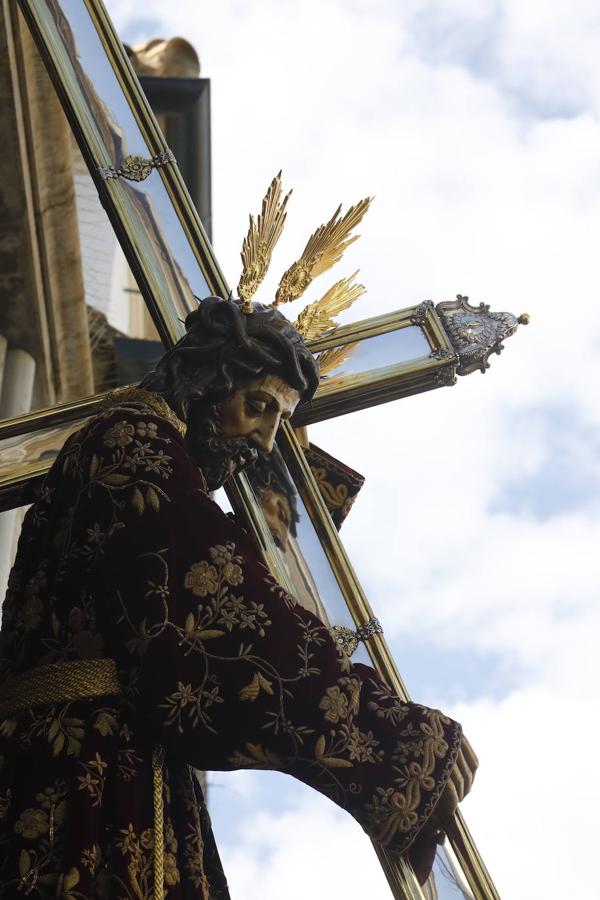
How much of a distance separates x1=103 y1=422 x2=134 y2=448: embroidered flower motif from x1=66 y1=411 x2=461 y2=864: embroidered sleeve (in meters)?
0.13

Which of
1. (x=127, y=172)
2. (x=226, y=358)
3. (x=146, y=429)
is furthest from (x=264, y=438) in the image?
(x=127, y=172)

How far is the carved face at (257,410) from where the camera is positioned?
3.28 metres

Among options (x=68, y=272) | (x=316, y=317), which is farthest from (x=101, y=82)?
(x=68, y=272)

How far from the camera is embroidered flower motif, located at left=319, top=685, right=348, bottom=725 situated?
2.69 metres

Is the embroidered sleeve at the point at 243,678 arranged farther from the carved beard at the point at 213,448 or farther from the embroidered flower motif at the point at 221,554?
the carved beard at the point at 213,448

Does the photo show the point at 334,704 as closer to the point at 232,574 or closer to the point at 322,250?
the point at 232,574

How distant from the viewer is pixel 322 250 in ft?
12.9

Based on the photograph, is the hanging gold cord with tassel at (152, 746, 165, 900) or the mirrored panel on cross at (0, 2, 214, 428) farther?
the mirrored panel on cross at (0, 2, 214, 428)

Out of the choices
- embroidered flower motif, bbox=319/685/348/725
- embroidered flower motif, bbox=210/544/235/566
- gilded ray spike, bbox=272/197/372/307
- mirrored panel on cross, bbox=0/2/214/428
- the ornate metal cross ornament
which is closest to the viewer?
embroidered flower motif, bbox=319/685/348/725

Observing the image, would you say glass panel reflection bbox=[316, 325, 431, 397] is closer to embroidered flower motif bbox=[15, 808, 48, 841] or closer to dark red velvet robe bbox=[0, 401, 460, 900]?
Answer: dark red velvet robe bbox=[0, 401, 460, 900]

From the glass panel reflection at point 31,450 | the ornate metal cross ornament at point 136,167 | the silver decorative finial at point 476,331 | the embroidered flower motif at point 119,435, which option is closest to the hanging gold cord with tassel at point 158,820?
the embroidered flower motif at point 119,435

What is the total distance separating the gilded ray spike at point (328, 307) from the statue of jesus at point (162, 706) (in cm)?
106

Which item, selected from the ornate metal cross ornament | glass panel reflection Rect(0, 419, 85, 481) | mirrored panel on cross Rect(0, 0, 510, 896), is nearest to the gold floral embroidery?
glass panel reflection Rect(0, 419, 85, 481)

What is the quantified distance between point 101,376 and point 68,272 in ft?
6.71
